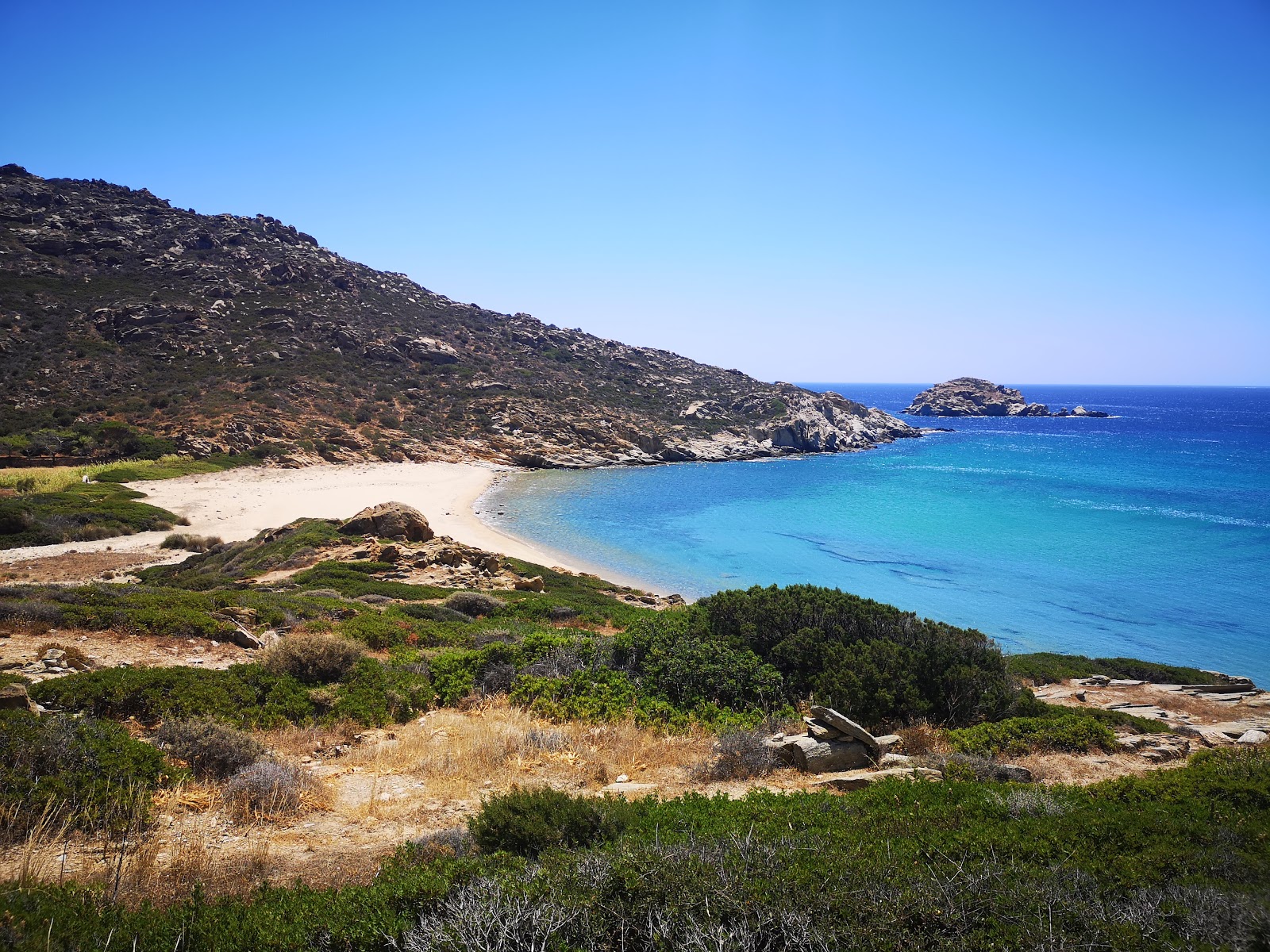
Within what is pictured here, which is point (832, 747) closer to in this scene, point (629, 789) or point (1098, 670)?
Answer: point (629, 789)

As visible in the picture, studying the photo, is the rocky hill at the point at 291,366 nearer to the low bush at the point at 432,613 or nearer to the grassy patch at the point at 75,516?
the grassy patch at the point at 75,516

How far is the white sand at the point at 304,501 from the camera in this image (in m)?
26.3

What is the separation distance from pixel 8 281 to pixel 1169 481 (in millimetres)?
101465

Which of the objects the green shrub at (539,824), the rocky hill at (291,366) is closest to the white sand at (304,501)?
the rocky hill at (291,366)

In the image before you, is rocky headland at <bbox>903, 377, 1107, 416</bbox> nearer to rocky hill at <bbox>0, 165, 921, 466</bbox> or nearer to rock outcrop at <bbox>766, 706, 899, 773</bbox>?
rocky hill at <bbox>0, 165, 921, 466</bbox>

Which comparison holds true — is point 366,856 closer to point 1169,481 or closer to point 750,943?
point 750,943

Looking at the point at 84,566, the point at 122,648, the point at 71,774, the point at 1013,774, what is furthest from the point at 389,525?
the point at 1013,774

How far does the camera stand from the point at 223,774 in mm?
6062

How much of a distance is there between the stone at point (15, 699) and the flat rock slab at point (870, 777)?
8.04 meters

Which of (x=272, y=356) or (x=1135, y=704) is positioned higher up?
(x=272, y=356)

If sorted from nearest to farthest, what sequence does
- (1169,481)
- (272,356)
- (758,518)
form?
1. (758,518)
2. (1169,481)
3. (272,356)

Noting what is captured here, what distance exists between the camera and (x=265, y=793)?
5562mm

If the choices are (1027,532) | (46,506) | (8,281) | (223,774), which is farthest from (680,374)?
(223,774)

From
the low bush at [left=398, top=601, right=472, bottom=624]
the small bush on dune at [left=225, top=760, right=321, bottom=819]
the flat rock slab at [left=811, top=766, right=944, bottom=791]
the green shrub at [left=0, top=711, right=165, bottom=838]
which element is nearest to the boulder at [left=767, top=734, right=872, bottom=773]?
the flat rock slab at [left=811, top=766, right=944, bottom=791]
